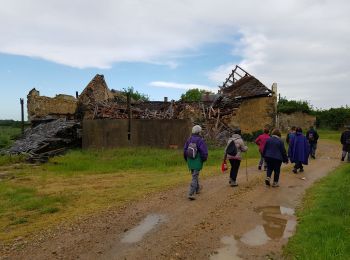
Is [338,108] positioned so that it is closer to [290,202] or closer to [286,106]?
[286,106]

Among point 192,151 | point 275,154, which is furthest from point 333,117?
point 192,151

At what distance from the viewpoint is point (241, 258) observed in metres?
6.12

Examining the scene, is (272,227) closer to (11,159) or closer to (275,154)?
(275,154)

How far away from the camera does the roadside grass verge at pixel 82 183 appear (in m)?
9.56

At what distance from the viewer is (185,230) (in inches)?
296

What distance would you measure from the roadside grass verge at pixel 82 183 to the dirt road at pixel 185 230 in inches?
41.8

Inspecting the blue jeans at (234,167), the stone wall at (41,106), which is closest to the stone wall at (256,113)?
the stone wall at (41,106)

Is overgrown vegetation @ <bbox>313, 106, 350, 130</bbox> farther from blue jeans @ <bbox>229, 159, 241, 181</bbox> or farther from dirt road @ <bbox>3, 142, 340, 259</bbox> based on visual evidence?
dirt road @ <bbox>3, 142, 340, 259</bbox>

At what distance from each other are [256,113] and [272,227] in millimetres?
23683

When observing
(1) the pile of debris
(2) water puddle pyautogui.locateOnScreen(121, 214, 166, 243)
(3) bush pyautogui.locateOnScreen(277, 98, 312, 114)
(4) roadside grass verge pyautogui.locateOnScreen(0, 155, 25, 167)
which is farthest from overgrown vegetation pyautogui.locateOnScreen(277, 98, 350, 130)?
(2) water puddle pyautogui.locateOnScreen(121, 214, 166, 243)

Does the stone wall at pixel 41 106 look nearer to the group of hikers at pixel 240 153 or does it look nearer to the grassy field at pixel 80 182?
the grassy field at pixel 80 182

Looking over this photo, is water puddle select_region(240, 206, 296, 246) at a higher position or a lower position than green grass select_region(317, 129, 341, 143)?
lower

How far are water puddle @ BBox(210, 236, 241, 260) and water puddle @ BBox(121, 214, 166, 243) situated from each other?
4.64 feet

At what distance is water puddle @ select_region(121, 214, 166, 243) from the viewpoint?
7.11 metres
